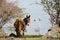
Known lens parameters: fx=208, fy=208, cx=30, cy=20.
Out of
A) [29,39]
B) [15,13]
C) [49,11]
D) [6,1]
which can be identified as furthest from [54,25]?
[6,1]

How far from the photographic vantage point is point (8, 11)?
379 cm

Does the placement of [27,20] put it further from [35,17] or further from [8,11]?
[8,11]

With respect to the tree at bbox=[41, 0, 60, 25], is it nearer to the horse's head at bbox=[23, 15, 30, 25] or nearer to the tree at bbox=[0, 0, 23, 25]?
the horse's head at bbox=[23, 15, 30, 25]

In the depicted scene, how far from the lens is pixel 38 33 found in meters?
3.72

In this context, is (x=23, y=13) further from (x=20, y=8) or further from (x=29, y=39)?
(x=29, y=39)

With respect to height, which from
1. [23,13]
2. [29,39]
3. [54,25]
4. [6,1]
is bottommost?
[29,39]

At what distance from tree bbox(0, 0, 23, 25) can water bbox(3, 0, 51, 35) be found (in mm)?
86

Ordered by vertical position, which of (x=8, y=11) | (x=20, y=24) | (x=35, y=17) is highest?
(x=8, y=11)

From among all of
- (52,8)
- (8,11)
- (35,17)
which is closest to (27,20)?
(35,17)

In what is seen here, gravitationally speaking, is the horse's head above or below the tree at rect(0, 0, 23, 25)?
below

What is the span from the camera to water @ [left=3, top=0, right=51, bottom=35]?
12.2 ft

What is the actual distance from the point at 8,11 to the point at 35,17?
504mm

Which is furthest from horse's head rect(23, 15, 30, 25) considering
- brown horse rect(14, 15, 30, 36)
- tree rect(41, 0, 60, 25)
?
tree rect(41, 0, 60, 25)

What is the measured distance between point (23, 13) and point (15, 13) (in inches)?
5.9
